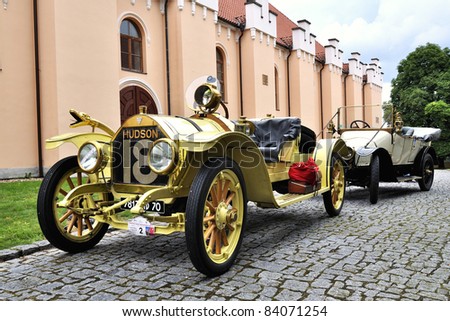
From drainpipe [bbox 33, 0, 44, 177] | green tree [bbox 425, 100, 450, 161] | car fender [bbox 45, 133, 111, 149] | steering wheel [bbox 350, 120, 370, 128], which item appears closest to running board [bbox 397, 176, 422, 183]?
steering wheel [bbox 350, 120, 370, 128]

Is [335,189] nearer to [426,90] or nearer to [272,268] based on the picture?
[272,268]

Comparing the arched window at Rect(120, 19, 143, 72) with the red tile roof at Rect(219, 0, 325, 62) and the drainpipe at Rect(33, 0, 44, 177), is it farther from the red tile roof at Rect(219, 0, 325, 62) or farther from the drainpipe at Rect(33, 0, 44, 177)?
the red tile roof at Rect(219, 0, 325, 62)

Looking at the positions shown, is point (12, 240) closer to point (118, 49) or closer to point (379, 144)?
point (379, 144)

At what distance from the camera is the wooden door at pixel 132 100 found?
40.7ft

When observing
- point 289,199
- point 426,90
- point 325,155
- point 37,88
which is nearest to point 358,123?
point 325,155

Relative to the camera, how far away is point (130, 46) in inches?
503

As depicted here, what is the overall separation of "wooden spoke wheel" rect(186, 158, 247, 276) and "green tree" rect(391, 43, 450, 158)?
21.3m

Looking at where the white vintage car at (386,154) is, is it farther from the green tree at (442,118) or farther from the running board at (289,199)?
the green tree at (442,118)

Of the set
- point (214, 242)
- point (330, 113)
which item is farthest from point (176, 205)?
point (330, 113)

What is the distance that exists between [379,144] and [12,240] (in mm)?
6242

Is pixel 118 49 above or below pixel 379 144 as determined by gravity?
above

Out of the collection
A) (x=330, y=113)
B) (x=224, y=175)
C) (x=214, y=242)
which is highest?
(x=330, y=113)

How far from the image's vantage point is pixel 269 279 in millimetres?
3047

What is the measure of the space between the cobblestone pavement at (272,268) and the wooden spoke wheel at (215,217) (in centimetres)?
16
